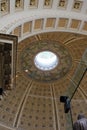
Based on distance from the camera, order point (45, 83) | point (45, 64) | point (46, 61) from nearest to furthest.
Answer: point (45, 83)
point (45, 64)
point (46, 61)

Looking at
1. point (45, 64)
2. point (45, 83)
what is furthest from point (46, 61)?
point (45, 83)

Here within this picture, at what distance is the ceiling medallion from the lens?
1479cm

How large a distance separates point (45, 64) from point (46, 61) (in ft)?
1.49

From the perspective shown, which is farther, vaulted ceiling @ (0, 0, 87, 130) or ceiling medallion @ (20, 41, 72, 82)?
ceiling medallion @ (20, 41, 72, 82)

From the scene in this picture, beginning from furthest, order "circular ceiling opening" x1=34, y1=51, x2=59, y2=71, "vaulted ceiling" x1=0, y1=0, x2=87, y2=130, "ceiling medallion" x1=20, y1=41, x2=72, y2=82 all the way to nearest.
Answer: "circular ceiling opening" x1=34, y1=51, x2=59, y2=71 < "ceiling medallion" x1=20, y1=41, x2=72, y2=82 < "vaulted ceiling" x1=0, y1=0, x2=87, y2=130

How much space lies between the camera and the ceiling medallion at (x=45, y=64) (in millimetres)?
14793

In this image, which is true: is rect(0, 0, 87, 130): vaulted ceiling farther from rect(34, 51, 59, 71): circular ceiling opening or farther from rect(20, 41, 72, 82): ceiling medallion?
rect(34, 51, 59, 71): circular ceiling opening

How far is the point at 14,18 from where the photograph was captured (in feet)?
33.2

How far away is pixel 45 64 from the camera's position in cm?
1656

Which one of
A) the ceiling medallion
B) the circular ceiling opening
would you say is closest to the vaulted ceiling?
the ceiling medallion

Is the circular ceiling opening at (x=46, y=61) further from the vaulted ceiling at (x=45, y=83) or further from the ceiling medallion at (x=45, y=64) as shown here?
the vaulted ceiling at (x=45, y=83)

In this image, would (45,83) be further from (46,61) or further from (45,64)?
(46,61)

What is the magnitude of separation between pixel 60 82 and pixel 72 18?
15.7 ft

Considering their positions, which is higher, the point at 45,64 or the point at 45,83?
the point at 45,64
